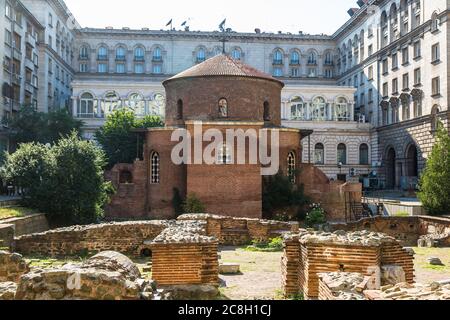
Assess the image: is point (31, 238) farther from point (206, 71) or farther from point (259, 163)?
point (206, 71)

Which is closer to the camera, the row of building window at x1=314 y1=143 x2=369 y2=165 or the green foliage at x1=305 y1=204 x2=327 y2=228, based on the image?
the green foliage at x1=305 y1=204 x2=327 y2=228

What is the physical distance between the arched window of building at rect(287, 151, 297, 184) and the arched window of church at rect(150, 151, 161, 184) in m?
8.11

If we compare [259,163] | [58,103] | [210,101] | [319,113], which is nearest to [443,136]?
[259,163]

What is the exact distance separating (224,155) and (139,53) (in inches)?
1713

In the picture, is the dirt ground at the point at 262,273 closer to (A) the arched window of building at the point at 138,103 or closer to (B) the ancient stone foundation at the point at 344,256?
(B) the ancient stone foundation at the point at 344,256

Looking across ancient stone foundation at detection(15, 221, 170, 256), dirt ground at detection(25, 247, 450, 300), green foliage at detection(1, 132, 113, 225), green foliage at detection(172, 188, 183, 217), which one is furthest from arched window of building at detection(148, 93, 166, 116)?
ancient stone foundation at detection(15, 221, 170, 256)

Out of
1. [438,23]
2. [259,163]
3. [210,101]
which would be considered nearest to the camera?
[259,163]

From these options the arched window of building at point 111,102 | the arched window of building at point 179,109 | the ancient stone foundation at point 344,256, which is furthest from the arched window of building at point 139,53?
the ancient stone foundation at point 344,256

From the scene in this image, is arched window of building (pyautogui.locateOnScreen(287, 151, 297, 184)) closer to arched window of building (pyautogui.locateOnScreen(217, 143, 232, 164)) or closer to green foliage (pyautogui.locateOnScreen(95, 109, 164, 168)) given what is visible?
arched window of building (pyautogui.locateOnScreen(217, 143, 232, 164))

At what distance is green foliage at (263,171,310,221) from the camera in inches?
1104

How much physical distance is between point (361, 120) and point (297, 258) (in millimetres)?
46847

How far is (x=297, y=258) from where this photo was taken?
10750 mm

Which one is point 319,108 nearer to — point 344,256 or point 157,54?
point 157,54

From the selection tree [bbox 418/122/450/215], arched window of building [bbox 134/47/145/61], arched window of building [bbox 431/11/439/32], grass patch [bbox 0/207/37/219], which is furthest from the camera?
arched window of building [bbox 134/47/145/61]
